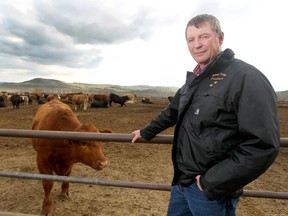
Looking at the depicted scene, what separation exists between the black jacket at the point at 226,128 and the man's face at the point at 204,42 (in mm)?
98

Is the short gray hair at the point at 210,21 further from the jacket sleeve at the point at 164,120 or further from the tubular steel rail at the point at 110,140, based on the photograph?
the tubular steel rail at the point at 110,140

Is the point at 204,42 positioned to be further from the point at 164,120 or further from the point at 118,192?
the point at 118,192

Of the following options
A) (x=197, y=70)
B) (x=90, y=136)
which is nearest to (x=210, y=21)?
(x=197, y=70)

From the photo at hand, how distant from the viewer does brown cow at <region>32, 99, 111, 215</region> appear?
4.02 m

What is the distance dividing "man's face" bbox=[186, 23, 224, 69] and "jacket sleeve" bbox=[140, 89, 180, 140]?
0.41 metres

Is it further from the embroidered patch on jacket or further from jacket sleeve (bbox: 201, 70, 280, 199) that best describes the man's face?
jacket sleeve (bbox: 201, 70, 280, 199)

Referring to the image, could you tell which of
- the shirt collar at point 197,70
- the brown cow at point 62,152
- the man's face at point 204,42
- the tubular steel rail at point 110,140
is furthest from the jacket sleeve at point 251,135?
the brown cow at point 62,152

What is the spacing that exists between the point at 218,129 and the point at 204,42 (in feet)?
1.82

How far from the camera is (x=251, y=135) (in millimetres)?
1452

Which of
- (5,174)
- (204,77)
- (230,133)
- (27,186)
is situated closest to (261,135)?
(230,133)

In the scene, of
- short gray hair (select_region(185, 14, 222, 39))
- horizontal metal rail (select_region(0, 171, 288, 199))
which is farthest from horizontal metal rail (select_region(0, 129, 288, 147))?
short gray hair (select_region(185, 14, 222, 39))

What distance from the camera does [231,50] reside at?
5.80ft

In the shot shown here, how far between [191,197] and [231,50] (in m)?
0.95

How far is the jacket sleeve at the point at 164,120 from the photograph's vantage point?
7.23 feet
